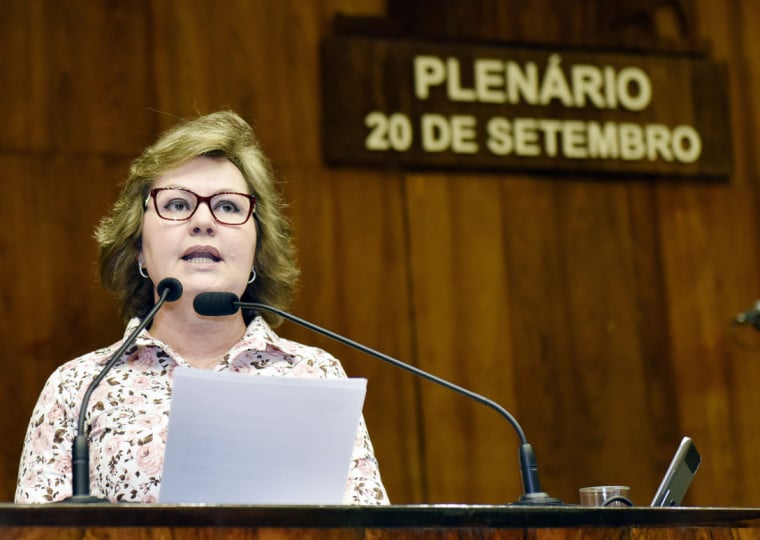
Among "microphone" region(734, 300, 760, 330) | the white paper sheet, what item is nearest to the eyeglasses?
the white paper sheet

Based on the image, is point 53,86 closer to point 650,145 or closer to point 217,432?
point 650,145

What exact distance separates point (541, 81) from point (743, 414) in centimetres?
125

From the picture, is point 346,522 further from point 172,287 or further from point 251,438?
point 172,287

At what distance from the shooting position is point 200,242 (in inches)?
90.7

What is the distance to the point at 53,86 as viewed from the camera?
144 inches

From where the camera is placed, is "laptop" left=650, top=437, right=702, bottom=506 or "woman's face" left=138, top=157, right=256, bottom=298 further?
"woman's face" left=138, top=157, right=256, bottom=298

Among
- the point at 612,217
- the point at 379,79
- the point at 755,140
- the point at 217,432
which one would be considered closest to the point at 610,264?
the point at 612,217

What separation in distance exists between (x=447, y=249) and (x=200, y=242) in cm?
171

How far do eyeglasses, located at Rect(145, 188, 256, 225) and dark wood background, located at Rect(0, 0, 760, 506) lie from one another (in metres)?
1.29

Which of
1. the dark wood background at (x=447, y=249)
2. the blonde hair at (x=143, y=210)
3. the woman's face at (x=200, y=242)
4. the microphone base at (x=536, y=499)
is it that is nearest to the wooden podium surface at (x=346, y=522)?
the microphone base at (x=536, y=499)

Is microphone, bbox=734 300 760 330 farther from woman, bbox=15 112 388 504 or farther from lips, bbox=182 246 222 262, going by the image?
lips, bbox=182 246 222 262

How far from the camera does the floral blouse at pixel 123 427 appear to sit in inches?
82.1

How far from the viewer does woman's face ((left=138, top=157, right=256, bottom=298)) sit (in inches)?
90.4

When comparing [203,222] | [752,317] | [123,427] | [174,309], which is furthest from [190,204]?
[752,317]
